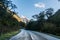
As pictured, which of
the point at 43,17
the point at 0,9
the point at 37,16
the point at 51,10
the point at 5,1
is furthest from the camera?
the point at 37,16

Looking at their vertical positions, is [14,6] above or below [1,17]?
above

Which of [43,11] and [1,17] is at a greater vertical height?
[43,11]

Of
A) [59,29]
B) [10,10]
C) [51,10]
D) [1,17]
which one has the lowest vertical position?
[59,29]

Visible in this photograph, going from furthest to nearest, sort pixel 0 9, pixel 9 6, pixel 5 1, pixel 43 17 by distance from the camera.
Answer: pixel 43 17 < pixel 9 6 < pixel 5 1 < pixel 0 9

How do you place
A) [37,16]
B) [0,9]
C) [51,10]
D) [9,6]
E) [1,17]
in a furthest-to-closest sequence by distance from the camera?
[37,16], [51,10], [9,6], [1,17], [0,9]

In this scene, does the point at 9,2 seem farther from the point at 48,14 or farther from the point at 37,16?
the point at 37,16

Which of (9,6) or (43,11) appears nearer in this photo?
(9,6)

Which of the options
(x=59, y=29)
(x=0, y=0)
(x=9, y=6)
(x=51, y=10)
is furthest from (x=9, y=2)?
(x=51, y=10)

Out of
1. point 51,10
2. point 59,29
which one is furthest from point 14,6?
point 51,10

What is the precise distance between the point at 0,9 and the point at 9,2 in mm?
13237

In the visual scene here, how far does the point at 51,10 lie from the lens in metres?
124

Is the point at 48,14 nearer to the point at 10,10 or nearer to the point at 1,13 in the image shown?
the point at 10,10

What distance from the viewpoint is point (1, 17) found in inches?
1984

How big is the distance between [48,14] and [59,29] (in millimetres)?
75861
